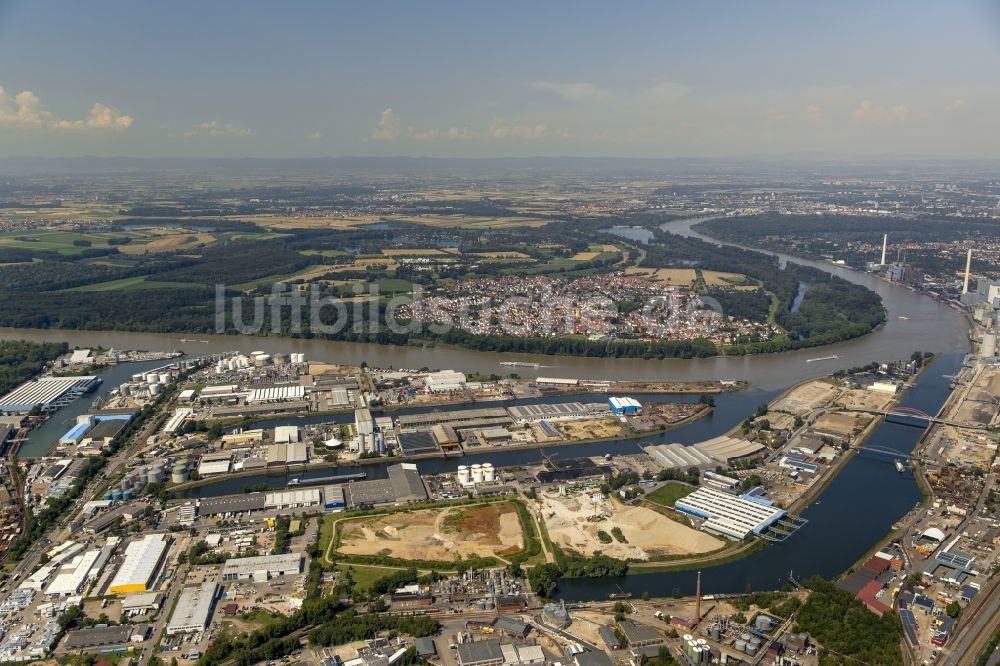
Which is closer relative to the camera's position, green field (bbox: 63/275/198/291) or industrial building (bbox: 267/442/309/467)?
industrial building (bbox: 267/442/309/467)

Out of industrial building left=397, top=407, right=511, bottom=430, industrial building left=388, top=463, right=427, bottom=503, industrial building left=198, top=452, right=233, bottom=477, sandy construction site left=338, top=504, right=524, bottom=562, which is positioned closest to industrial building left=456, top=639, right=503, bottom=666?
sandy construction site left=338, top=504, right=524, bottom=562

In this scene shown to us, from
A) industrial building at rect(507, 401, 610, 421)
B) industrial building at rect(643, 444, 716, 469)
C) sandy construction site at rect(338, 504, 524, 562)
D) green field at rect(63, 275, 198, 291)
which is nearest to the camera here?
sandy construction site at rect(338, 504, 524, 562)

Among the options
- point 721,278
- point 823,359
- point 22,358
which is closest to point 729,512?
point 823,359

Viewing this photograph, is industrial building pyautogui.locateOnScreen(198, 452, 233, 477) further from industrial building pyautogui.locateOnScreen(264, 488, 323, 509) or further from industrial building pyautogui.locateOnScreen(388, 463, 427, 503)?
industrial building pyautogui.locateOnScreen(388, 463, 427, 503)

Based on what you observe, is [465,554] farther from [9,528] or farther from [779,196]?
[779,196]

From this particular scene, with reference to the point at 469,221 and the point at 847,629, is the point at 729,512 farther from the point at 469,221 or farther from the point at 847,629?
the point at 469,221

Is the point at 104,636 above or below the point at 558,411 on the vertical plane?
below
